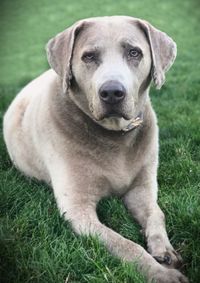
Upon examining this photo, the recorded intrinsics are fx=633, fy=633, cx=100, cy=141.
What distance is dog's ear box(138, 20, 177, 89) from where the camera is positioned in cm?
438

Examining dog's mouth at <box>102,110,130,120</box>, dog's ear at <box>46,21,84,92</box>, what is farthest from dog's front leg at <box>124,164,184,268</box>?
dog's ear at <box>46,21,84,92</box>

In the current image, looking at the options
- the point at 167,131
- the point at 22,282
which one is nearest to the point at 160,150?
the point at 167,131

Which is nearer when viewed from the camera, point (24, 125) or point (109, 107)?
point (109, 107)

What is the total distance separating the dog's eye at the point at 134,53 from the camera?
4.26m

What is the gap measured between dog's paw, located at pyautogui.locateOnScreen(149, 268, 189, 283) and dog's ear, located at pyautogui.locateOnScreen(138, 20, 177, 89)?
1365mm

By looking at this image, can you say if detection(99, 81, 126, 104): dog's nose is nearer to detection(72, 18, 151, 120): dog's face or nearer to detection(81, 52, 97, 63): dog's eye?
detection(72, 18, 151, 120): dog's face

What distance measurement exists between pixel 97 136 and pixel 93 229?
0.75 metres

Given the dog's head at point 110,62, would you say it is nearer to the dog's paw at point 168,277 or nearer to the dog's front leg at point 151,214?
the dog's front leg at point 151,214

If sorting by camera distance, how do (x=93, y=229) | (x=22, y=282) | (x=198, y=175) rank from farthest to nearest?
(x=198, y=175), (x=93, y=229), (x=22, y=282)

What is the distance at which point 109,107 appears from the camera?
4.06 metres

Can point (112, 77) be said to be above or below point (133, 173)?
above

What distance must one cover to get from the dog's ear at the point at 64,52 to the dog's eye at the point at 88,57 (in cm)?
13

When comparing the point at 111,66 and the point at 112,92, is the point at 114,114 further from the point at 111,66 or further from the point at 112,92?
the point at 111,66

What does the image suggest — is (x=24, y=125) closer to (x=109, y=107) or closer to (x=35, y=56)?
(x=109, y=107)
